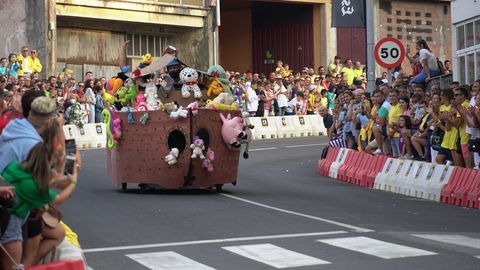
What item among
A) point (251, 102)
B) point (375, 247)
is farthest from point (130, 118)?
point (251, 102)

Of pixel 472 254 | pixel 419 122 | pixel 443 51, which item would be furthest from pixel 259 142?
pixel 472 254

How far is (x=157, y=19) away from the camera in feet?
153

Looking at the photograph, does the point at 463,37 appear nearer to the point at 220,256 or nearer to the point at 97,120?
the point at 97,120

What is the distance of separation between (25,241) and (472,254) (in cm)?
560

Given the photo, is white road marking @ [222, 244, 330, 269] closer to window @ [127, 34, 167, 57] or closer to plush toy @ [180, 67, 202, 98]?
plush toy @ [180, 67, 202, 98]

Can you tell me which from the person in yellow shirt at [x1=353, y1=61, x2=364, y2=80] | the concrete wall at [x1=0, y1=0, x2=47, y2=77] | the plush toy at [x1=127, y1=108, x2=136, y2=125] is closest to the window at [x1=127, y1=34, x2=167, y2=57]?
the concrete wall at [x1=0, y1=0, x2=47, y2=77]

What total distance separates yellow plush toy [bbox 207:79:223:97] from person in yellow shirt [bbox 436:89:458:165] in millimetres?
3997

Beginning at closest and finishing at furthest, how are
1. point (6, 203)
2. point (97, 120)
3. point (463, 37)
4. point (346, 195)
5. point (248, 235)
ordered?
point (6, 203)
point (248, 235)
point (346, 195)
point (463, 37)
point (97, 120)

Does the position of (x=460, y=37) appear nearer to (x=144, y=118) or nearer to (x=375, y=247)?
(x=144, y=118)

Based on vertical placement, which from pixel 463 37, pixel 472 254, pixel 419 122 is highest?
pixel 463 37

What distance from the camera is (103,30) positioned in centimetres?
4584

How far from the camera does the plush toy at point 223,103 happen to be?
21438 mm

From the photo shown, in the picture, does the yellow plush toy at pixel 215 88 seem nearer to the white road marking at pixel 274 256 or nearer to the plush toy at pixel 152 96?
the plush toy at pixel 152 96

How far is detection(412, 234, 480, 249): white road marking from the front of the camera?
15.2 m
